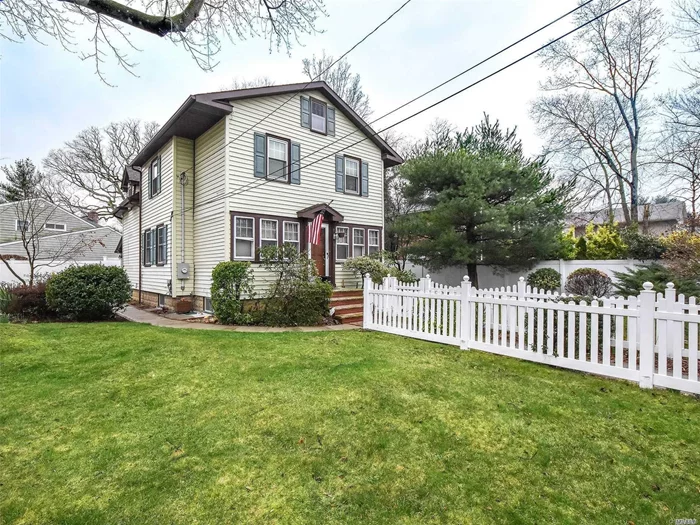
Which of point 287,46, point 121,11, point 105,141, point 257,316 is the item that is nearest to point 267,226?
point 257,316

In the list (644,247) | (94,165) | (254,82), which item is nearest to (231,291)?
(644,247)

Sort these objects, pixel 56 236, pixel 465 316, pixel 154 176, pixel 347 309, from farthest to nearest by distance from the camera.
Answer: pixel 56 236
pixel 154 176
pixel 347 309
pixel 465 316

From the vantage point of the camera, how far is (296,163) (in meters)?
11.1

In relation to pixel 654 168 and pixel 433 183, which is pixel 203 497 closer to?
pixel 433 183

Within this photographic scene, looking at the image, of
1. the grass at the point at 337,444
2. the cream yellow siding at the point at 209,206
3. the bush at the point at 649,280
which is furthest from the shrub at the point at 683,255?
A: the cream yellow siding at the point at 209,206

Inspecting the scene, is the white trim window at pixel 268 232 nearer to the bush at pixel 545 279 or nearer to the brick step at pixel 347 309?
the brick step at pixel 347 309

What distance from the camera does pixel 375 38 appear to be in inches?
263

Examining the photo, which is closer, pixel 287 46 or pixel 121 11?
pixel 121 11

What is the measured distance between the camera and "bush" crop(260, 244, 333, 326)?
28.3 feet

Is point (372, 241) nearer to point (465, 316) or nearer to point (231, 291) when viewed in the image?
point (231, 291)

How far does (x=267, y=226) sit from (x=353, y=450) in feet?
27.4

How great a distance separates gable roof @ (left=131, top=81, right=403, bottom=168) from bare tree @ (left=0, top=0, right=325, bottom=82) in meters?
3.38

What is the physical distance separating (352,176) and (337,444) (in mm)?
10863

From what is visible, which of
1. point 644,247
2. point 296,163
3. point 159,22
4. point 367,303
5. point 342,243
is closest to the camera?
point 159,22
